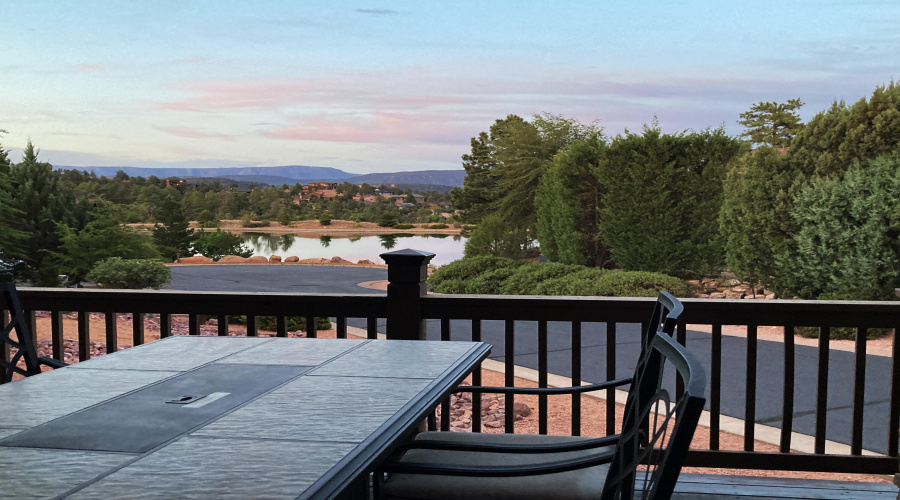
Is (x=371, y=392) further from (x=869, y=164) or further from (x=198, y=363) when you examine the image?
A: (x=869, y=164)

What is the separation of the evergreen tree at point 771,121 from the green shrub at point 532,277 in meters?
8.57

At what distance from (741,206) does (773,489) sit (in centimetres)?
1117

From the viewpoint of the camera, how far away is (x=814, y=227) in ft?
38.2

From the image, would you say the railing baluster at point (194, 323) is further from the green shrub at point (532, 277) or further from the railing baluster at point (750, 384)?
the green shrub at point (532, 277)

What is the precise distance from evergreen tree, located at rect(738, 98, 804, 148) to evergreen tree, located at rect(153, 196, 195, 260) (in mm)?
16294

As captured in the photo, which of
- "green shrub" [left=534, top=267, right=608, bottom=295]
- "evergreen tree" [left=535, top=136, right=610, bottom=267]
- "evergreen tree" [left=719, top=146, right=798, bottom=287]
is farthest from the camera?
"evergreen tree" [left=535, top=136, right=610, bottom=267]

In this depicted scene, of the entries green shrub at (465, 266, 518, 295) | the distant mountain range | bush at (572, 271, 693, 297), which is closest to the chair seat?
bush at (572, 271, 693, 297)

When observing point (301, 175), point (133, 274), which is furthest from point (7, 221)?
point (301, 175)

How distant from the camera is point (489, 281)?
49.3 feet

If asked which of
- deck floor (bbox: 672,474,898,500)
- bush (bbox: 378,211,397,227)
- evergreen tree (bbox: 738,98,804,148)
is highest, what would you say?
evergreen tree (bbox: 738,98,804,148)

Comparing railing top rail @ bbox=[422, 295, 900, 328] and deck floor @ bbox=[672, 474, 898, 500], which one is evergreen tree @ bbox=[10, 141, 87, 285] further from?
deck floor @ bbox=[672, 474, 898, 500]

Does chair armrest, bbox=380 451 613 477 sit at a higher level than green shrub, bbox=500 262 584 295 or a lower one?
higher

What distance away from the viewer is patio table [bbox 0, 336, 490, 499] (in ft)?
3.61

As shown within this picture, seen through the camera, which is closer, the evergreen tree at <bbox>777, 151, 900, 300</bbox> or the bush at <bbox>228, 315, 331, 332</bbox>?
the bush at <bbox>228, 315, 331, 332</bbox>
